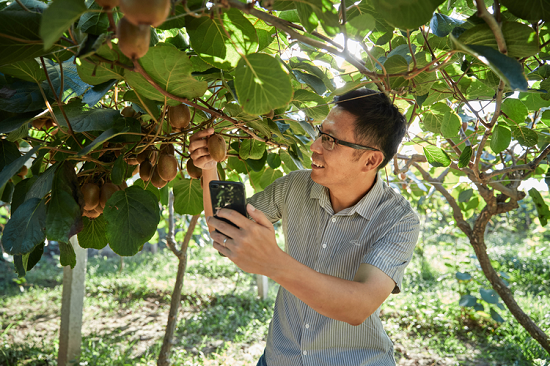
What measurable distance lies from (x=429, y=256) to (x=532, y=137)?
6.65 metres

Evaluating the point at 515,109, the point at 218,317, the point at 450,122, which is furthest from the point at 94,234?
the point at 218,317

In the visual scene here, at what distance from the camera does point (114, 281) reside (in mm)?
5449

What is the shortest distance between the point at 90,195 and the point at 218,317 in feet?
12.2

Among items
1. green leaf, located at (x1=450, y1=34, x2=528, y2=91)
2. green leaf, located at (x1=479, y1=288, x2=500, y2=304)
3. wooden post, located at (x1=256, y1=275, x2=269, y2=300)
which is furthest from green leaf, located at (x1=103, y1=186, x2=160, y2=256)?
wooden post, located at (x1=256, y1=275, x2=269, y2=300)

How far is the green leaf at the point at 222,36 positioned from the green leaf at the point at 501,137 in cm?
88

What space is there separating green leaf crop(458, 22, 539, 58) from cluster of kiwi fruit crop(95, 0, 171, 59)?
46cm

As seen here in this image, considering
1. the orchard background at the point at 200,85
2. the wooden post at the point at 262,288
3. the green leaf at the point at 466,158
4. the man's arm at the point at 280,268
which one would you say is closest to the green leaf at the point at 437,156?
the orchard background at the point at 200,85

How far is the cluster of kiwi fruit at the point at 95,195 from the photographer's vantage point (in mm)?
918

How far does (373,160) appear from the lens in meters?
→ 1.30

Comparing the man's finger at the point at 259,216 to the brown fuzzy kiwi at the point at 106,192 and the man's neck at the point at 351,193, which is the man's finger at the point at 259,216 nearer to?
the brown fuzzy kiwi at the point at 106,192

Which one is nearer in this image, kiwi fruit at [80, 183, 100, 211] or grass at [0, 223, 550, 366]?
kiwi fruit at [80, 183, 100, 211]

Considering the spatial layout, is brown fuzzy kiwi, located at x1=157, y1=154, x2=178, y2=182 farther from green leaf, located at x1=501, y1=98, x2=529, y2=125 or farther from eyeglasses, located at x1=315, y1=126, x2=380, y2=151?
green leaf, located at x1=501, y1=98, x2=529, y2=125

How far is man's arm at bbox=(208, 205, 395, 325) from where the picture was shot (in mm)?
753

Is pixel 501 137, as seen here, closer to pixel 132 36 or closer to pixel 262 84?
pixel 262 84
